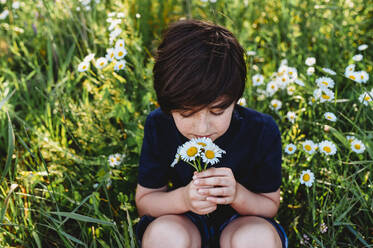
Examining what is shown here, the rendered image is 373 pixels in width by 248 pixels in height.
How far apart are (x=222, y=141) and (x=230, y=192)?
0.71ft

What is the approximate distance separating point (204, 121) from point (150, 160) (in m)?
0.36

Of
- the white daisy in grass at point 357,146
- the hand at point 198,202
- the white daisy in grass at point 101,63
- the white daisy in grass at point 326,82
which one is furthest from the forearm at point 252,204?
the white daisy in grass at point 101,63

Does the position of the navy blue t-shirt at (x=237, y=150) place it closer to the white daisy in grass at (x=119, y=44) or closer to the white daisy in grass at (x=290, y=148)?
the white daisy in grass at (x=290, y=148)

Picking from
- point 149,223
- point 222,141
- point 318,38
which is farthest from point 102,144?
point 318,38

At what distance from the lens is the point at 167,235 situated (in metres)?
1.05

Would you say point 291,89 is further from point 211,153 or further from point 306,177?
point 211,153

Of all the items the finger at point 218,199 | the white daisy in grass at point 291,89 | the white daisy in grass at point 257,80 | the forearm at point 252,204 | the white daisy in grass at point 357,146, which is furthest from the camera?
the white daisy in grass at point 257,80

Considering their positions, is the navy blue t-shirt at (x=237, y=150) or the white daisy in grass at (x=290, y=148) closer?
the navy blue t-shirt at (x=237, y=150)

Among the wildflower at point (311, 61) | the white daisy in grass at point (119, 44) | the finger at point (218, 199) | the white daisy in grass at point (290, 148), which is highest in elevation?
the white daisy in grass at point (119, 44)

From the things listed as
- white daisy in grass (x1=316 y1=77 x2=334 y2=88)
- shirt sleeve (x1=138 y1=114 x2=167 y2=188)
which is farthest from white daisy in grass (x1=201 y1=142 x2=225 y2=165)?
white daisy in grass (x1=316 y1=77 x2=334 y2=88)

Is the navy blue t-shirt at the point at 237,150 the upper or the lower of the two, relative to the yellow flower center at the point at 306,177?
upper

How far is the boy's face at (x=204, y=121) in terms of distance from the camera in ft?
3.05

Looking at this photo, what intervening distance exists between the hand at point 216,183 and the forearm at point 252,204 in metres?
0.10

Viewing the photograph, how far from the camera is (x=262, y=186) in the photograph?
118cm
